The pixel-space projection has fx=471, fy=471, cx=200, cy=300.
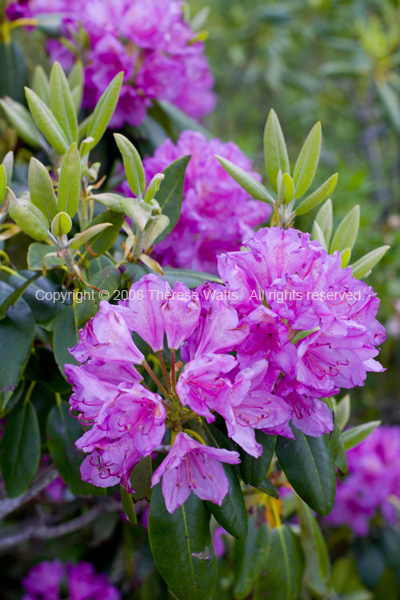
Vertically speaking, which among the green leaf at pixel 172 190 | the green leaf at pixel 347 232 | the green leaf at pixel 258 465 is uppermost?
Answer: the green leaf at pixel 172 190

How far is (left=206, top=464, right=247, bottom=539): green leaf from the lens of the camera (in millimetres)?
639

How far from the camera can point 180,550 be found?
2.11ft

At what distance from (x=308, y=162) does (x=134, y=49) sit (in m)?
0.64

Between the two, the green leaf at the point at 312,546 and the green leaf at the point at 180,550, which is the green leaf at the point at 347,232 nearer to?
the green leaf at the point at 180,550

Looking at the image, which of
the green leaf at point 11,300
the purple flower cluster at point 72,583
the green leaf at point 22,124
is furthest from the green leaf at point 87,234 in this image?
the purple flower cluster at point 72,583

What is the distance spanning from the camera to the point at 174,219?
836mm

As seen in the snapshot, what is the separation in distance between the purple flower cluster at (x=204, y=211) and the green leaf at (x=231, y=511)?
435 mm

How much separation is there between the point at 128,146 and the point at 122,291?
23 centimetres

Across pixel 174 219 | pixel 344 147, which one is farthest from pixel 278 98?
pixel 174 219

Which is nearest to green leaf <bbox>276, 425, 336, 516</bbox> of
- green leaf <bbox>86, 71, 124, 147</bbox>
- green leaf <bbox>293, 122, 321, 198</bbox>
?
green leaf <bbox>293, 122, 321, 198</bbox>

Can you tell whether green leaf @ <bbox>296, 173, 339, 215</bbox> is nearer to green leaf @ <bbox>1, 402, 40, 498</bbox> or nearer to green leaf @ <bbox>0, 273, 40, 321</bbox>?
green leaf @ <bbox>0, 273, 40, 321</bbox>

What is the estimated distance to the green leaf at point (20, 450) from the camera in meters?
0.86

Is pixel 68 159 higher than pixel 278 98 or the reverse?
higher

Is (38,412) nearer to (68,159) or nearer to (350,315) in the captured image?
(68,159)
